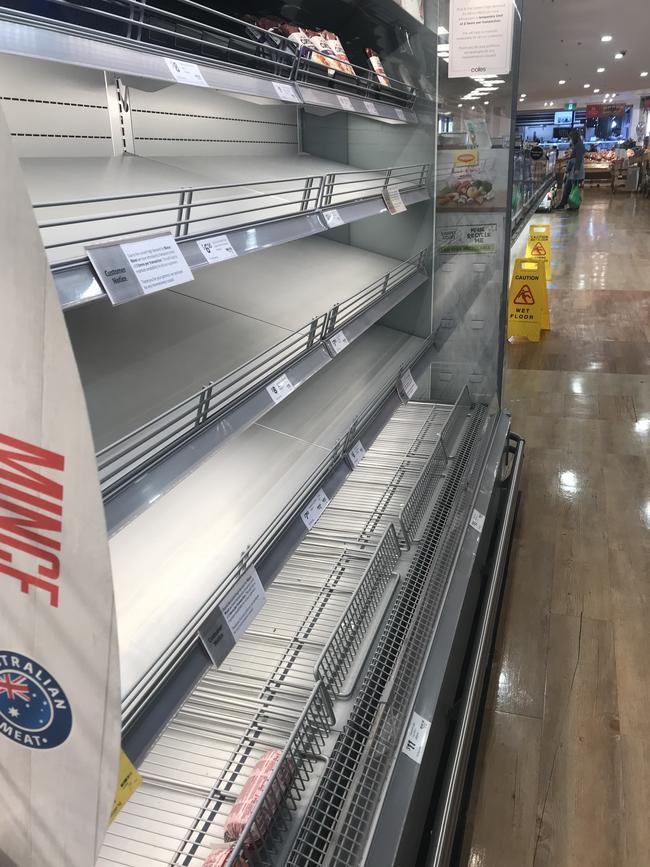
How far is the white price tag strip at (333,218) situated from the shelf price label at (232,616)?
76cm

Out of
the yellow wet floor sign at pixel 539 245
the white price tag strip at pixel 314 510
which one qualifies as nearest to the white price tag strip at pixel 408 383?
the white price tag strip at pixel 314 510

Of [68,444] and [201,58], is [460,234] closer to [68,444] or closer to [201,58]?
[201,58]

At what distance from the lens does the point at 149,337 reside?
1.37m

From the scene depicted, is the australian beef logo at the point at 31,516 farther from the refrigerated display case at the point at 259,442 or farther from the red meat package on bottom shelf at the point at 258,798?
the red meat package on bottom shelf at the point at 258,798

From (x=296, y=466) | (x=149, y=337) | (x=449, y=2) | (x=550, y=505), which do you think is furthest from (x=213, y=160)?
(x=550, y=505)

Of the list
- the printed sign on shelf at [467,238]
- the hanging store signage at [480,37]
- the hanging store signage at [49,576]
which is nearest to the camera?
the hanging store signage at [49,576]

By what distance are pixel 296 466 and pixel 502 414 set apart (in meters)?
1.65

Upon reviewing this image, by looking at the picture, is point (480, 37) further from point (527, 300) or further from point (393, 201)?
point (527, 300)

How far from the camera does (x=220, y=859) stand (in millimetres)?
907

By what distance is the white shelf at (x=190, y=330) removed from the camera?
1120 mm

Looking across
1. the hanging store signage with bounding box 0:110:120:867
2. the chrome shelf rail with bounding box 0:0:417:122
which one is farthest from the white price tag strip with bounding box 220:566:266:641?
the chrome shelf rail with bounding box 0:0:417:122

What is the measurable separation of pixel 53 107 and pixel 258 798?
1334mm

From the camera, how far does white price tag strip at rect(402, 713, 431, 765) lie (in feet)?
4.04

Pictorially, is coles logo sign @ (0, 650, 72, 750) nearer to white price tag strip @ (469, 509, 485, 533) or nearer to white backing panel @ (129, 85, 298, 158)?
white backing panel @ (129, 85, 298, 158)
